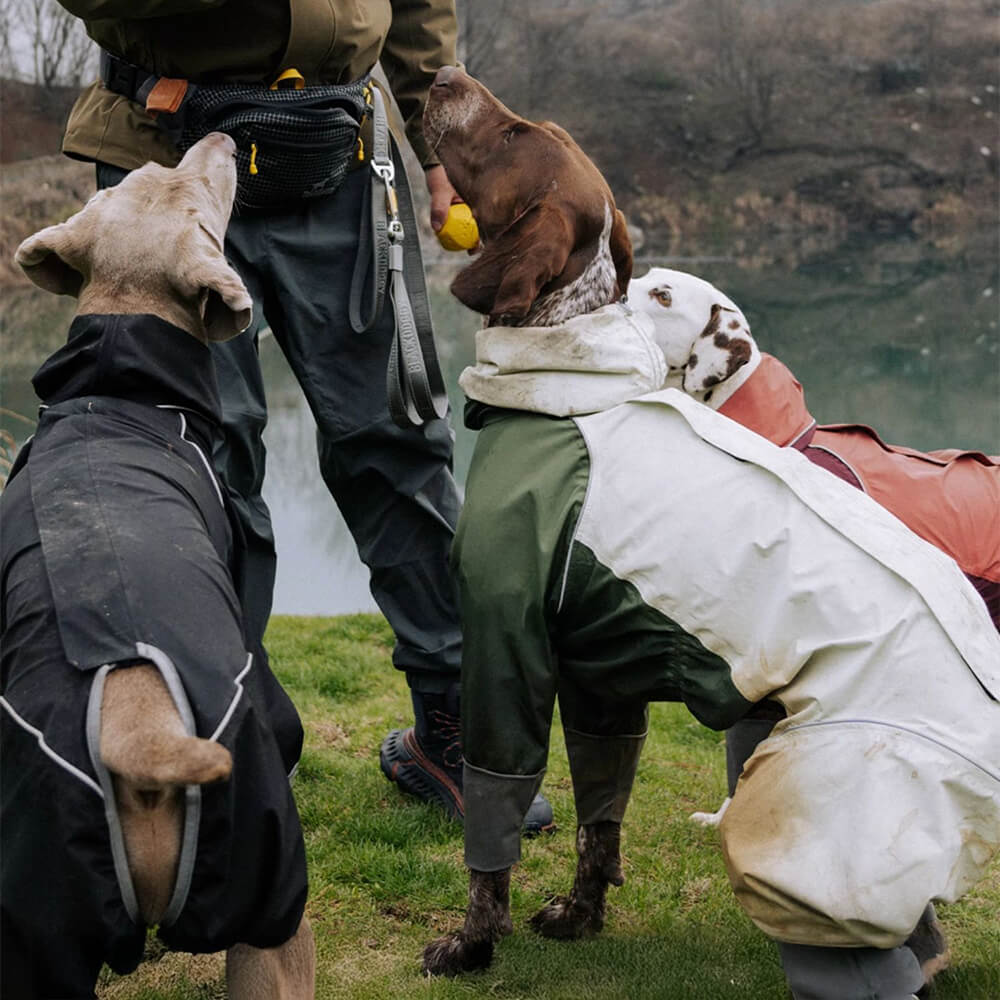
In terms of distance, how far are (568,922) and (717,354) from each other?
1.56 metres

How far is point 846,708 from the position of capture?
Answer: 7.09ft

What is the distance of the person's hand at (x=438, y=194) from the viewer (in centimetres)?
361

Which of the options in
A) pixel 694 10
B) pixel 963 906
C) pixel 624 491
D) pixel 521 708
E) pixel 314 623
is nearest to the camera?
pixel 624 491

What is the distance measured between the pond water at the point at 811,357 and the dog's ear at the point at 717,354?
6.69ft

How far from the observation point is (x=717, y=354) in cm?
348

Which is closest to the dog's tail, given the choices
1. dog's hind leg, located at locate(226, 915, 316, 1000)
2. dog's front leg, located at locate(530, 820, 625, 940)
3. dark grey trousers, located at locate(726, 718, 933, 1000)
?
dog's hind leg, located at locate(226, 915, 316, 1000)

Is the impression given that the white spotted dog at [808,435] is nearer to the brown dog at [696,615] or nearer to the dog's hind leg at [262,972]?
the brown dog at [696,615]

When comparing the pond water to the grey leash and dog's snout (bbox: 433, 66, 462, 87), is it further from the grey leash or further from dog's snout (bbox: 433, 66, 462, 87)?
dog's snout (bbox: 433, 66, 462, 87)

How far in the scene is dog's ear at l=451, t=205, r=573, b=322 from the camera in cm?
268

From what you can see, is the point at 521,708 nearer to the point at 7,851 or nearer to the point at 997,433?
the point at 7,851

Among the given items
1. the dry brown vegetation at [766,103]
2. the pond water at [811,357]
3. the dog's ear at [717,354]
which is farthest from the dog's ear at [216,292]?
the dry brown vegetation at [766,103]

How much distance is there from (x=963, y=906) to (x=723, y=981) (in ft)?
2.72

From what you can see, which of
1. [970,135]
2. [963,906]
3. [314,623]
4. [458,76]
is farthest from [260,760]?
[970,135]

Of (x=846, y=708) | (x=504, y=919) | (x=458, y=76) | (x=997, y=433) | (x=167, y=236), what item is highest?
(x=458, y=76)
